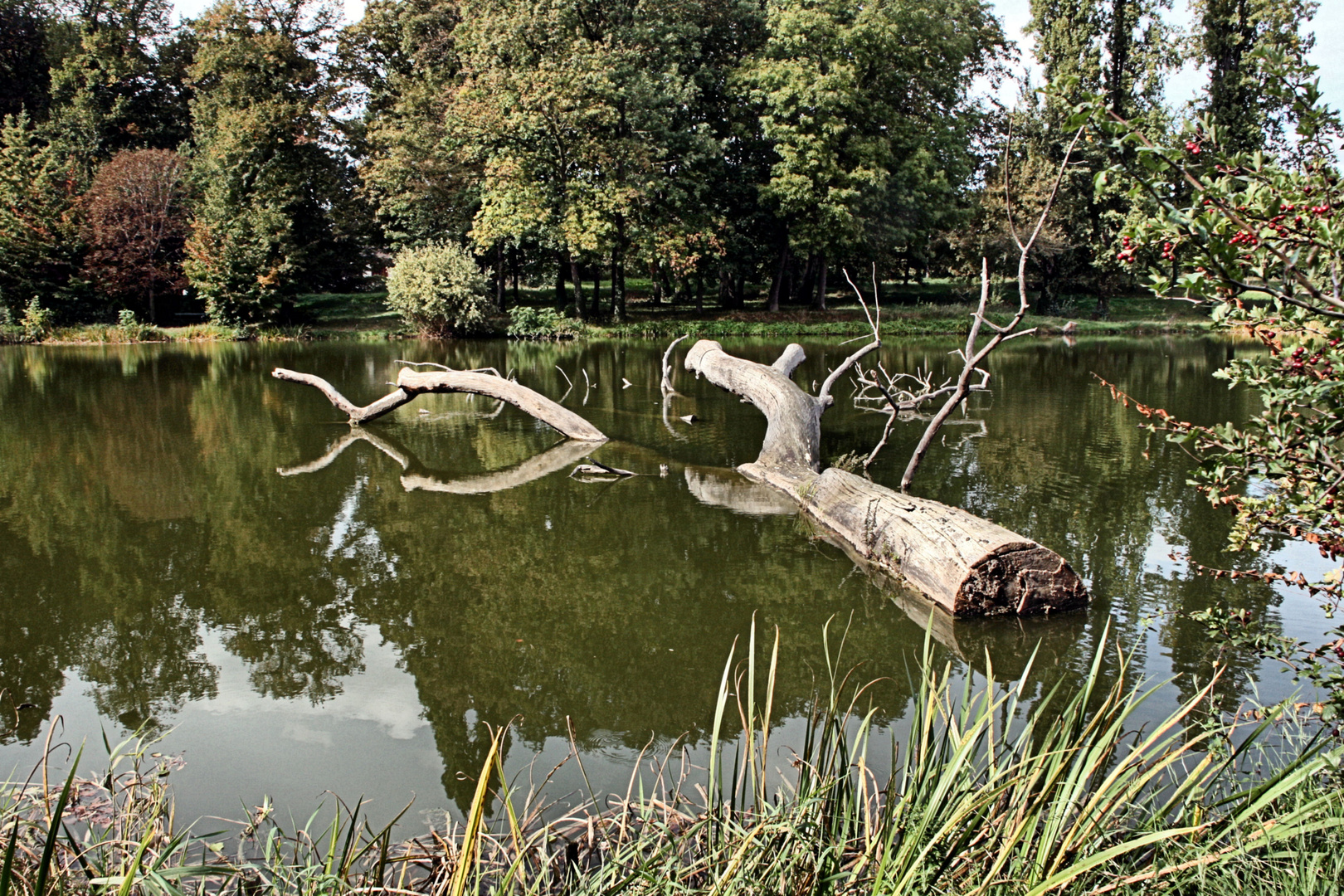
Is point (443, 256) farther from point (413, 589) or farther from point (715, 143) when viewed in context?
point (413, 589)

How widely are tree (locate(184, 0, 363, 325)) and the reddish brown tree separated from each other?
111 centimetres

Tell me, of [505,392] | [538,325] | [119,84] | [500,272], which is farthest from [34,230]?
[505,392]

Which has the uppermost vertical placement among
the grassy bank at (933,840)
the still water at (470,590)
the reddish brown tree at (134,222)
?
the reddish brown tree at (134,222)

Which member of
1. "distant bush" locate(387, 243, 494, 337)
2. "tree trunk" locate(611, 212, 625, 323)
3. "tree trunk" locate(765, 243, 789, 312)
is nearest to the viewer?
"distant bush" locate(387, 243, 494, 337)

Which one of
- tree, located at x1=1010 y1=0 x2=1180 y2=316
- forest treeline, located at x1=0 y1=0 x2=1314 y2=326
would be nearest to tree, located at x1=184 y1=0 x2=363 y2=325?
forest treeline, located at x1=0 y1=0 x2=1314 y2=326

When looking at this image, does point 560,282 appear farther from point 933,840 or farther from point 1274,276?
point 933,840

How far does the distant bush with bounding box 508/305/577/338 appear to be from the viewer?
30.3m

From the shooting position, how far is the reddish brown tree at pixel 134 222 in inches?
1227

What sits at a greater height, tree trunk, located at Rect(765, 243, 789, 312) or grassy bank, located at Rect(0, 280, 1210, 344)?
tree trunk, located at Rect(765, 243, 789, 312)

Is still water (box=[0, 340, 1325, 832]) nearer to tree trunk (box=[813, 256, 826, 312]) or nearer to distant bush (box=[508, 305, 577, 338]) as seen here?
distant bush (box=[508, 305, 577, 338])

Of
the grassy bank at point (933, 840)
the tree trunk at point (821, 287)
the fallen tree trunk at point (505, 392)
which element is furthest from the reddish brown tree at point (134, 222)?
the grassy bank at point (933, 840)

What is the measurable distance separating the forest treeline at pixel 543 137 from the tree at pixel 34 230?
8 centimetres

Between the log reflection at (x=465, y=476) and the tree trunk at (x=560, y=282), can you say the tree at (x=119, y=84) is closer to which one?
the tree trunk at (x=560, y=282)

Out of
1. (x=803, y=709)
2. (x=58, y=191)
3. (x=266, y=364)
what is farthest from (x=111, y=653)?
(x=58, y=191)
